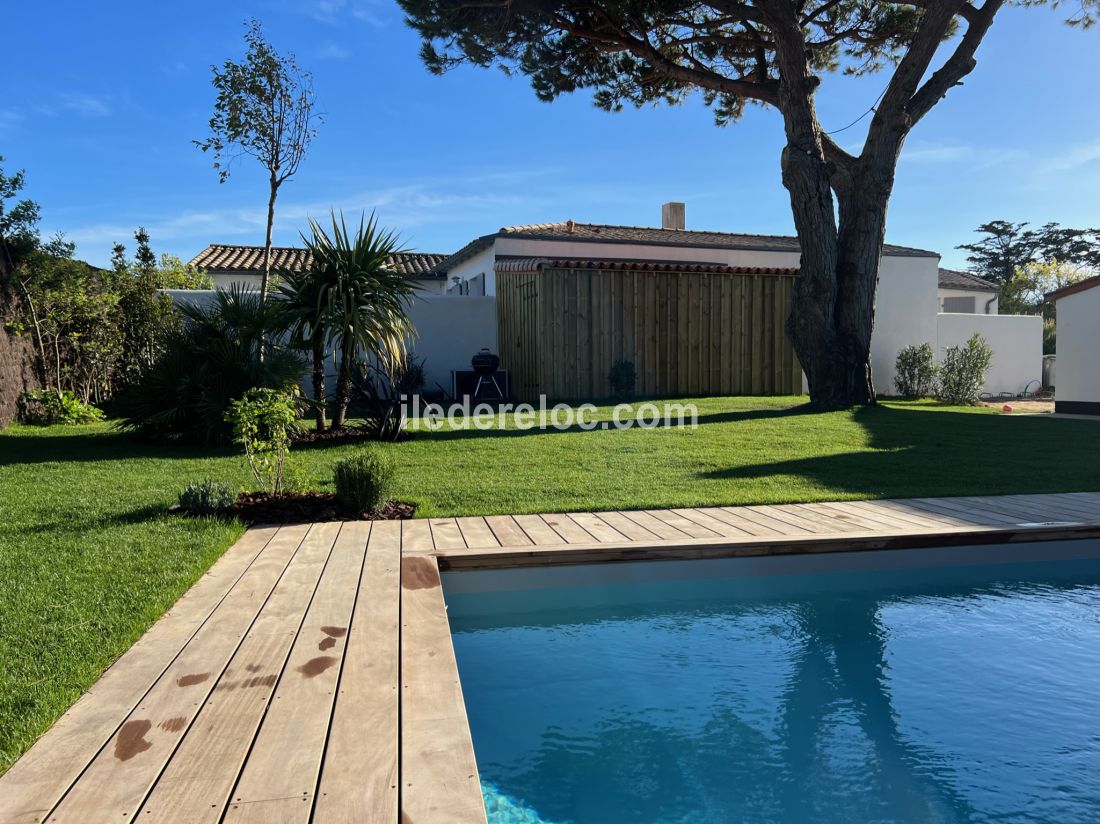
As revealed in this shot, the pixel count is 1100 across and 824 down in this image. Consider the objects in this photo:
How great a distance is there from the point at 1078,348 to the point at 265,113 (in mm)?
15614

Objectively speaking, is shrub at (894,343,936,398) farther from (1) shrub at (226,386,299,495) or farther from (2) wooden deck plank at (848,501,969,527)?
(1) shrub at (226,386,299,495)

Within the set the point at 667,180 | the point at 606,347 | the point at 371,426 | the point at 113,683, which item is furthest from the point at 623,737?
the point at 667,180

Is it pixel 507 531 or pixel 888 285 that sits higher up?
pixel 888 285

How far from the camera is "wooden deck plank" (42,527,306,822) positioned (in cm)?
189

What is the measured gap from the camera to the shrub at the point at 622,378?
14.0 m

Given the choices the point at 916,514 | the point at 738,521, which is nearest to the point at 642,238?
the point at 916,514

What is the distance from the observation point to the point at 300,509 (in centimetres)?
566

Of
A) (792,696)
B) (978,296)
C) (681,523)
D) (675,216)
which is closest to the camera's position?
(792,696)

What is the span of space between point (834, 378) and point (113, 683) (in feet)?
38.0

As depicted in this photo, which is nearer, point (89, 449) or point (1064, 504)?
point (1064, 504)

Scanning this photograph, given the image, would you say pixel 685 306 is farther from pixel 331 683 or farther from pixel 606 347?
pixel 331 683

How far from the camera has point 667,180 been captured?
22406 millimetres

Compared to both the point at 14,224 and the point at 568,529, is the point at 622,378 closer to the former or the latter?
the point at 568,529

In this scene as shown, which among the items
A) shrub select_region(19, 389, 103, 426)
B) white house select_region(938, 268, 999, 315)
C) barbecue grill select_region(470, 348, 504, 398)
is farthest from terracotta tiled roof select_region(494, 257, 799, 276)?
white house select_region(938, 268, 999, 315)
